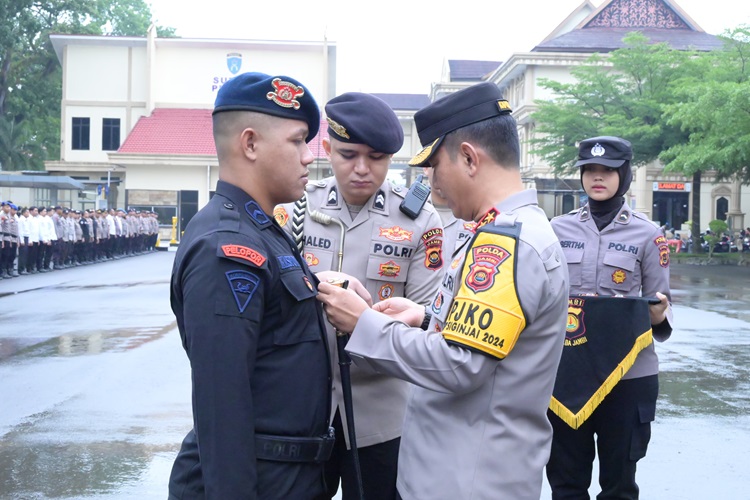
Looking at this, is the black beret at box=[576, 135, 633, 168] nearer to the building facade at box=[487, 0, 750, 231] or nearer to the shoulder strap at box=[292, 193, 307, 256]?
the shoulder strap at box=[292, 193, 307, 256]

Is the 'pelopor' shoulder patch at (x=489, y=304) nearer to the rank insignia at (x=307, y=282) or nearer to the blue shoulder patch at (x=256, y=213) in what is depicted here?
the rank insignia at (x=307, y=282)

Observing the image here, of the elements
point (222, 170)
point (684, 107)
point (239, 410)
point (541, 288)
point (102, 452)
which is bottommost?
point (102, 452)

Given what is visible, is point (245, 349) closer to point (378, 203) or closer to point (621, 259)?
point (378, 203)

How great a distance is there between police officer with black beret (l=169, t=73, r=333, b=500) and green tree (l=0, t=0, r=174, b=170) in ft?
160

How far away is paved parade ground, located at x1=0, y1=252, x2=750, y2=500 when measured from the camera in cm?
554

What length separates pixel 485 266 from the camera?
7.75 ft

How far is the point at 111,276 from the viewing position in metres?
23.2

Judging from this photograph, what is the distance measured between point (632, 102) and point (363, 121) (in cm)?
3197

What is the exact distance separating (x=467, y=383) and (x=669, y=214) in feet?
171

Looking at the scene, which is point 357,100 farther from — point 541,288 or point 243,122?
point 541,288

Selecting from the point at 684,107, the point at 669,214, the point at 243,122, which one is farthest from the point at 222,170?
the point at 669,214

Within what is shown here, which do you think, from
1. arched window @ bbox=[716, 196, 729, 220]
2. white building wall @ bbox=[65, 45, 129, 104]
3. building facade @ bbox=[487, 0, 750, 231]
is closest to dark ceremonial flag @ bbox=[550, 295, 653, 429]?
building facade @ bbox=[487, 0, 750, 231]

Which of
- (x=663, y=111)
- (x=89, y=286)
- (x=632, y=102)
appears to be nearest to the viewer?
(x=89, y=286)

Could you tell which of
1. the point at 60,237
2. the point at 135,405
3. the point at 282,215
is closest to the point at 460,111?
the point at 282,215
